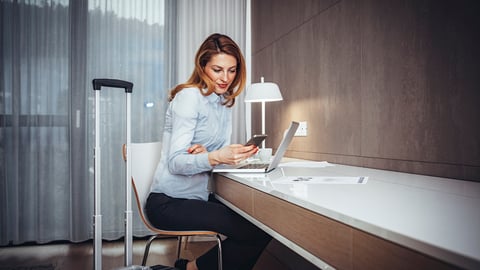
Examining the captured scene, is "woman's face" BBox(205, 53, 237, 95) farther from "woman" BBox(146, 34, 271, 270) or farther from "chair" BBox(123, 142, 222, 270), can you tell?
"chair" BBox(123, 142, 222, 270)

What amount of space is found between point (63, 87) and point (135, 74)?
0.61 meters

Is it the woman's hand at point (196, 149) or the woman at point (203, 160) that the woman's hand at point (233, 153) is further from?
the woman's hand at point (196, 149)

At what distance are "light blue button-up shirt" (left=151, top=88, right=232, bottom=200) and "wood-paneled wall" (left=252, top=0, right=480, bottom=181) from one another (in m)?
0.64

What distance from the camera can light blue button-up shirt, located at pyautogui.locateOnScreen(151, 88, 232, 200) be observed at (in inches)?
65.9

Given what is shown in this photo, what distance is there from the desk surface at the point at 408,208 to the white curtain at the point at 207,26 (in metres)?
2.36

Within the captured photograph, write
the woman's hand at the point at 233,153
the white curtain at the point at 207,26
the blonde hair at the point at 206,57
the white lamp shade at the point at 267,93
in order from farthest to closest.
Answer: the white curtain at the point at 207,26 < the white lamp shade at the point at 267,93 < the blonde hair at the point at 206,57 < the woman's hand at the point at 233,153

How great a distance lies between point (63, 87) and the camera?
11.2 ft

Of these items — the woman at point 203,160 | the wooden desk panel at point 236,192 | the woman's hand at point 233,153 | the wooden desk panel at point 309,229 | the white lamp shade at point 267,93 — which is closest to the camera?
the wooden desk panel at point 309,229

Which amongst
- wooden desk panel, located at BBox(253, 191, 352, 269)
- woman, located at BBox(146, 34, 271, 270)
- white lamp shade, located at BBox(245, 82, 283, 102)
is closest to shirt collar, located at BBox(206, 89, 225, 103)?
woman, located at BBox(146, 34, 271, 270)

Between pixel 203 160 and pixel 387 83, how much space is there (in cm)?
85

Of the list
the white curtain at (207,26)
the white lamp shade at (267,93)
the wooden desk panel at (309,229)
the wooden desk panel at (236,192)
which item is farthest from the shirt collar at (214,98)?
the white curtain at (207,26)

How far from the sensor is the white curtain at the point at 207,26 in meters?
3.62

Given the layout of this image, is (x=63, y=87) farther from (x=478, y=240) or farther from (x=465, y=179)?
(x=478, y=240)

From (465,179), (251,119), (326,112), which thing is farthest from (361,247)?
Answer: (251,119)
